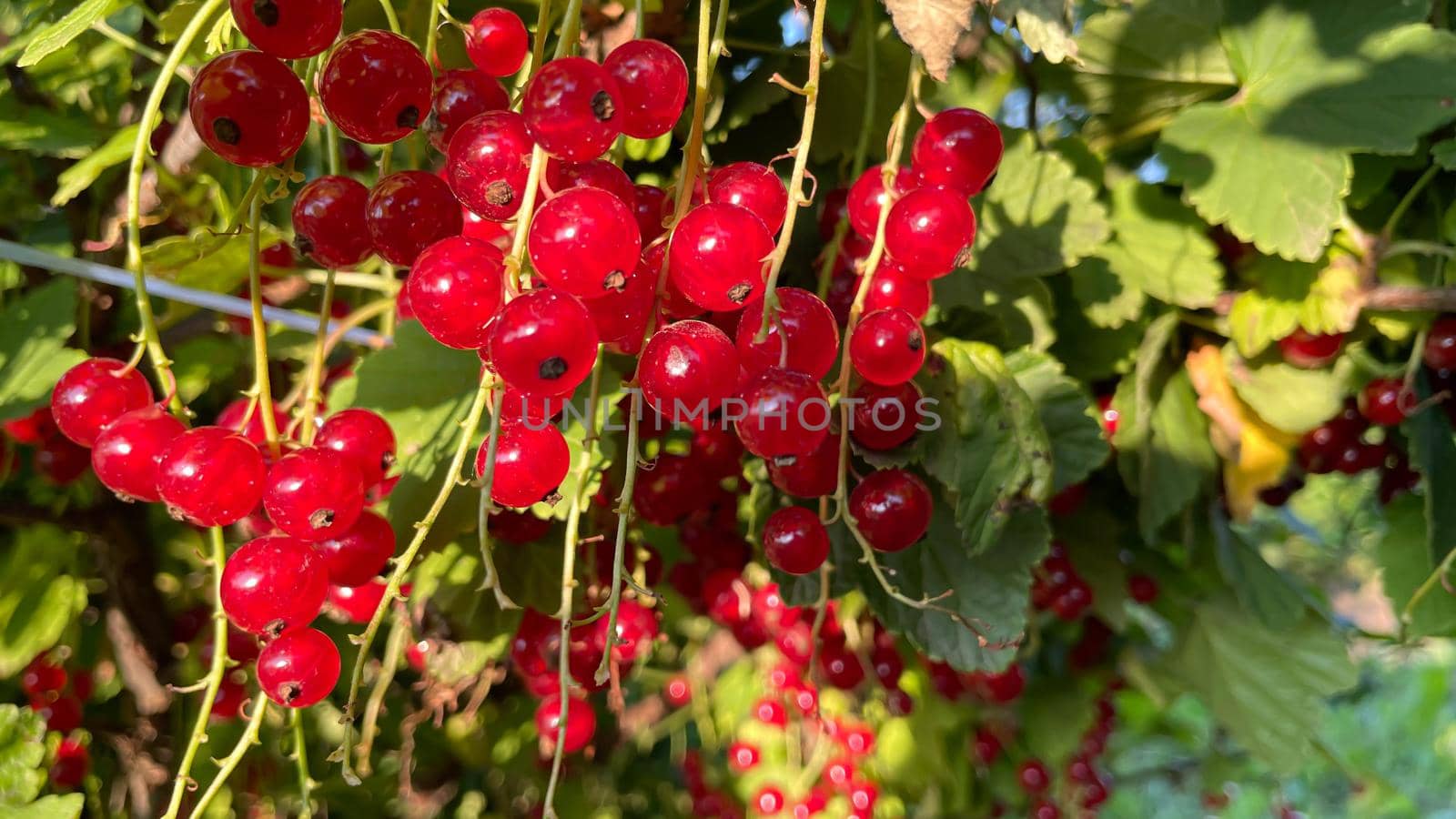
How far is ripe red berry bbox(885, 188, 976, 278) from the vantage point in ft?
1.40

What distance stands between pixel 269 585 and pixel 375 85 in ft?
0.75

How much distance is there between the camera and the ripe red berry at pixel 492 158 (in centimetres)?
35

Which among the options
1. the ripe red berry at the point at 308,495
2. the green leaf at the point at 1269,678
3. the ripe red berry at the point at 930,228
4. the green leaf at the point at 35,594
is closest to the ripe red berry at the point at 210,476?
the ripe red berry at the point at 308,495

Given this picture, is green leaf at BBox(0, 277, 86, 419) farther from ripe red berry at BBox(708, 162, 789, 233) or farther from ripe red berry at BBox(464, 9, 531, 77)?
ripe red berry at BBox(708, 162, 789, 233)

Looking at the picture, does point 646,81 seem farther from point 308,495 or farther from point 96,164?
point 96,164

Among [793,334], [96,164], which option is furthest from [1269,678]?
[96,164]

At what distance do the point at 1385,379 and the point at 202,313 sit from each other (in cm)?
106

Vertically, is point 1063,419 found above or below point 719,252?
below

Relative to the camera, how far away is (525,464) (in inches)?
14.7

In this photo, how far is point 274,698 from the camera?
0.40 metres

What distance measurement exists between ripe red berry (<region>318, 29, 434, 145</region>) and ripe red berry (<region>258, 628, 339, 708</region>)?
0.78ft

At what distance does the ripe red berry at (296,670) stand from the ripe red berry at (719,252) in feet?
0.82

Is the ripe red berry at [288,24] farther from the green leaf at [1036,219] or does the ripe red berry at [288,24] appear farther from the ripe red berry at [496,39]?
the green leaf at [1036,219]

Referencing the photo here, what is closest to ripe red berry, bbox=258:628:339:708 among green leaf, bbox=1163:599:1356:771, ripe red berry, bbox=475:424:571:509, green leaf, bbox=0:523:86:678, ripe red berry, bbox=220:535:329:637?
ripe red berry, bbox=220:535:329:637
